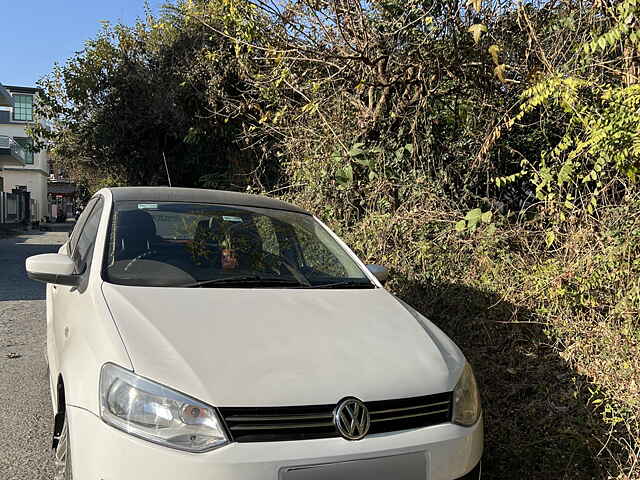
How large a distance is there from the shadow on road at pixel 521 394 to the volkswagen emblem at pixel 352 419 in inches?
61.8

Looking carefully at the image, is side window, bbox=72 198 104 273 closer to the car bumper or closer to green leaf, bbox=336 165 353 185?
the car bumper

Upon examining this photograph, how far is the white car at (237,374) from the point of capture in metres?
1.95

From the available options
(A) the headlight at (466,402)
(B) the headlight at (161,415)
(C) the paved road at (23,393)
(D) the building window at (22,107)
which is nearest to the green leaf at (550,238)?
(A) the headlight at (466,402)

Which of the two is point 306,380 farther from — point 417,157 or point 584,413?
point 417,157

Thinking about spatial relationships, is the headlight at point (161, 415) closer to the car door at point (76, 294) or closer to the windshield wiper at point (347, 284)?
the car door at point (76, 294)

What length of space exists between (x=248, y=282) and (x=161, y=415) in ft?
3.60

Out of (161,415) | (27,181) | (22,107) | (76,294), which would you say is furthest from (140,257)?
(22,107)

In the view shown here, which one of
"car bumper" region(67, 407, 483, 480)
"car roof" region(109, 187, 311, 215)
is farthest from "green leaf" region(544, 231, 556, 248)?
"car bumper" region(67, 407, 483, 480)

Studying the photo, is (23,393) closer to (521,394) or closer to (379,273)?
(379,273)

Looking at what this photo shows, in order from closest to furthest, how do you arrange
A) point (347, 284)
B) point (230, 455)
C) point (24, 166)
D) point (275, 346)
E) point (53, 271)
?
1. point (230, 455)
2. point (275, 346)
3. point (53, 271)
4. point (347, 284)
5. point (24, 166)

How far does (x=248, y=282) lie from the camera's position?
117 inches

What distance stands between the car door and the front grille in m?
1.03

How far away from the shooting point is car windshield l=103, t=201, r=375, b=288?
292 centimetres

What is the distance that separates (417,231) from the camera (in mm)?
5391
